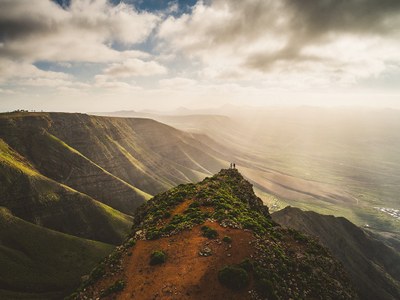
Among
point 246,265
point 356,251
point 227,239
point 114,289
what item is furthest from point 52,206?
point 356,251

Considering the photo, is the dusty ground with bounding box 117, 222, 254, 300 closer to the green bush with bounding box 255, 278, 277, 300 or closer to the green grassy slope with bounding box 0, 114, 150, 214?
the green bush with bounding box 255, 278, 277, 300

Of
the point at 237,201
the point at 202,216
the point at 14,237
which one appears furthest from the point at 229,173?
the point at 14,237

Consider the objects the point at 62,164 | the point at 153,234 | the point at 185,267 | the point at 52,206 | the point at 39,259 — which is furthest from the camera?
the point at 62,164

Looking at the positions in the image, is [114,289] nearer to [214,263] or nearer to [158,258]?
[158,258]

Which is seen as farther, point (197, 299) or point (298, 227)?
point (298, 227)

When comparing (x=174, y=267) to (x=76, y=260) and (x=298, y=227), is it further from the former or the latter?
(x=298, y=227)
